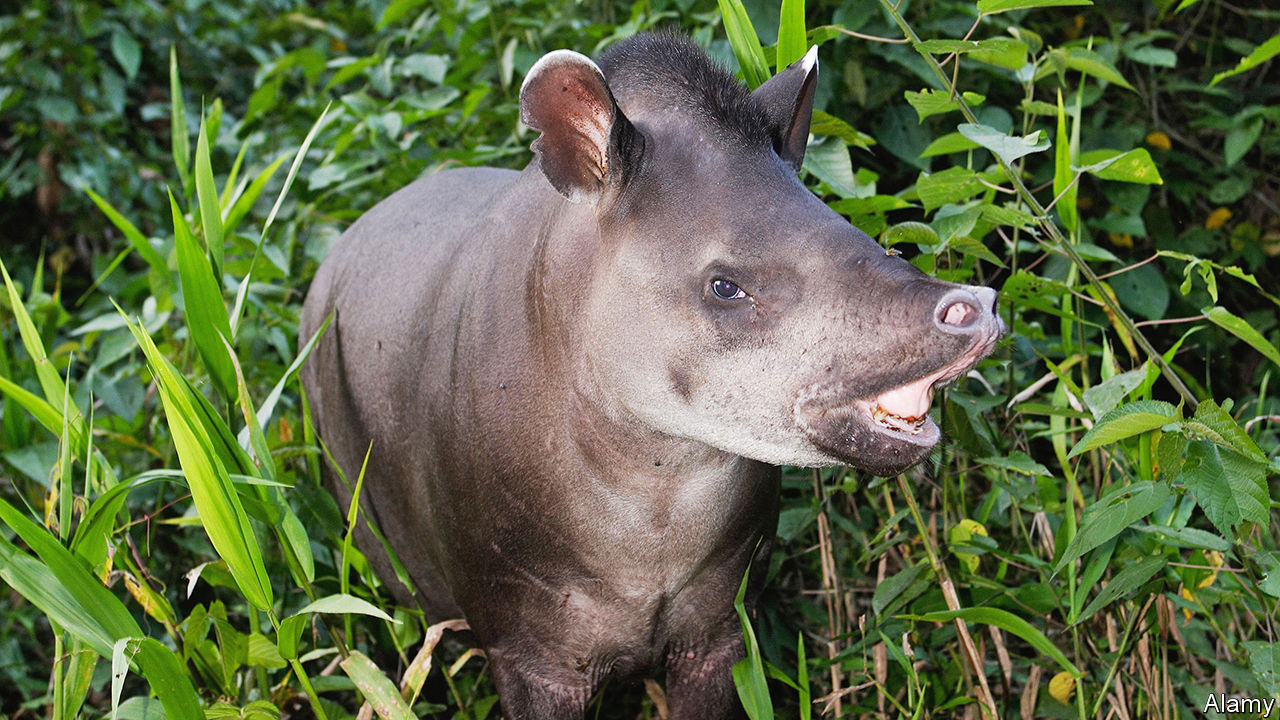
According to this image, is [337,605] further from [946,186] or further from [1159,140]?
[1159,140]

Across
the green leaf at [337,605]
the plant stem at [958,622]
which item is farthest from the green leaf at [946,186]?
the green leaf at [337,605]

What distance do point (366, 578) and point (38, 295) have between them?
1548 mm

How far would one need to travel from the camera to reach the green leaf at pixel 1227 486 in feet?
6.92

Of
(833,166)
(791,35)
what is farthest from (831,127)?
(791,35)

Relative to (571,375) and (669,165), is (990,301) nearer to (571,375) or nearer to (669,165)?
(669,165)

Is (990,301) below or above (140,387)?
above

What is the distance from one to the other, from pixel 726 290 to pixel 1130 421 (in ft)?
2.41

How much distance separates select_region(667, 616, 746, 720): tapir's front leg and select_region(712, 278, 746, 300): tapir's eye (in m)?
0.80

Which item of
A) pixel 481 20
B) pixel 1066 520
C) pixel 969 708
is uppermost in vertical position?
pixel 481 20

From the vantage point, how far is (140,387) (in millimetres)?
3717

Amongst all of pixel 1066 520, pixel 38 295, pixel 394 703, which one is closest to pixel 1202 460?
pixel 1066 520

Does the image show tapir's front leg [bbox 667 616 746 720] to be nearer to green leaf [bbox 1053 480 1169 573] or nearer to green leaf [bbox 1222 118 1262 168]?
green leaf [bbox 1053 480 1169 573]

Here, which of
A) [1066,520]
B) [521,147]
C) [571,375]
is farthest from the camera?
[521,147]

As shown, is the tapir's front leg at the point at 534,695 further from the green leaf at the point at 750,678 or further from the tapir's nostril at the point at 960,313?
the tapir's nostril at the point at 960,313
